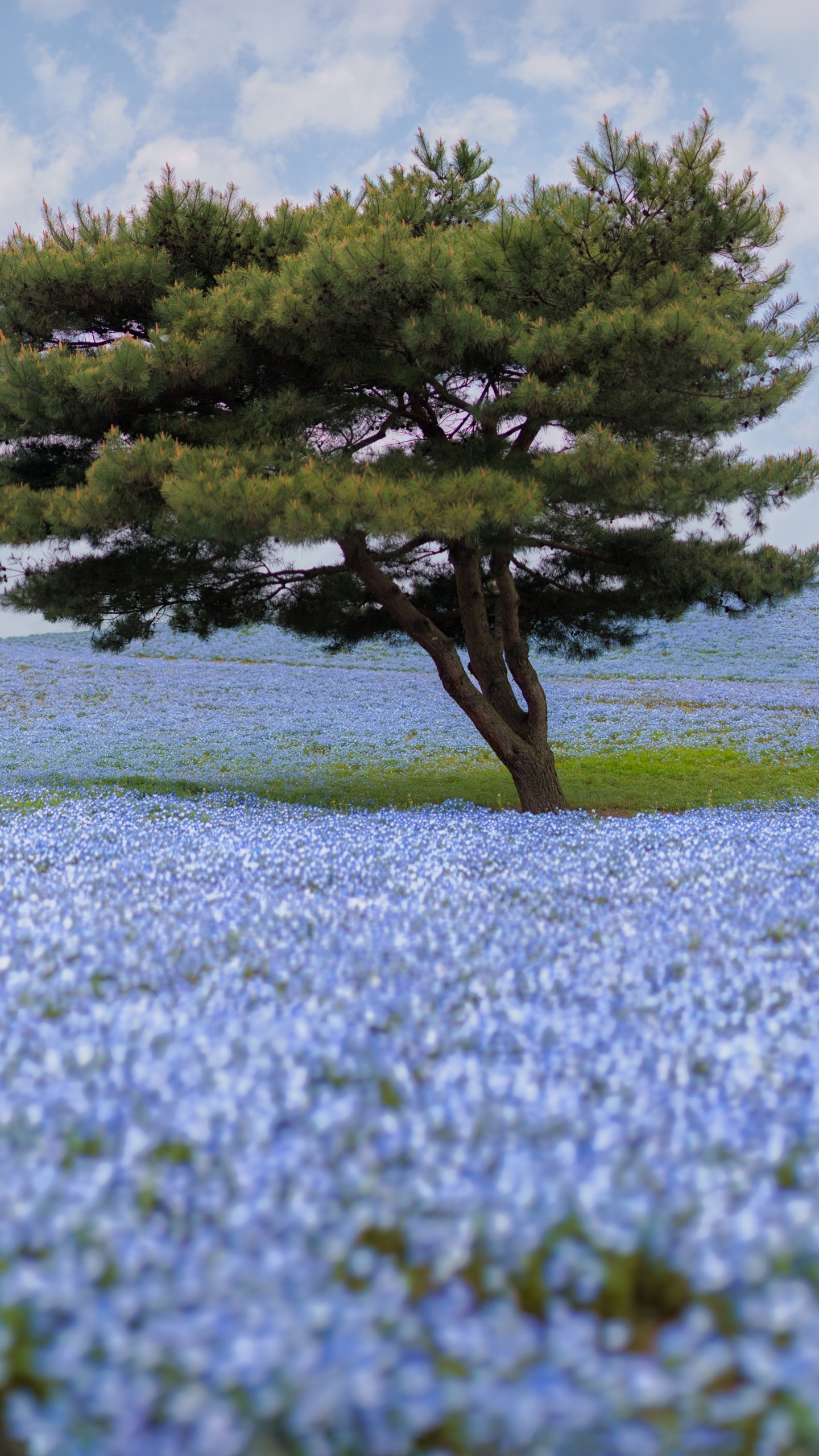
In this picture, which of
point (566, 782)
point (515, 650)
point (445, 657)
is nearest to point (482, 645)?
point (515, 650)

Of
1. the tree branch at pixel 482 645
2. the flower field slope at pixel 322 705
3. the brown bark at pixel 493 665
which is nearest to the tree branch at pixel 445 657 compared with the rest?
the brown bark at pixel 493 665

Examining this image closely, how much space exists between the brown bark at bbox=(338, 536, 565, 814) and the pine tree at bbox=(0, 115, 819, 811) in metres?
0.04

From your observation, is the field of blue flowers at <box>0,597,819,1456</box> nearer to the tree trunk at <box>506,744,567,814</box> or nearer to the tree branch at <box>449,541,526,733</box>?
the tree trunk at <box>506,744,567,814</box>

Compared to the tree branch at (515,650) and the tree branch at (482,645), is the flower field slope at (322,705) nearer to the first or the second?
the tree branch at (482,645)

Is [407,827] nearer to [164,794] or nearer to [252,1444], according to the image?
[164,794]

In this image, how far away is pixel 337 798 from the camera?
51.7ft

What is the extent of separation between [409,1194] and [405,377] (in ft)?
37.6

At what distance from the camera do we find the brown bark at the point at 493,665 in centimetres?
1355

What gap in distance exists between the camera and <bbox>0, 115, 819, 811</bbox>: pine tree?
10.6m

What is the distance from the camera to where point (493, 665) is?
14.3 m

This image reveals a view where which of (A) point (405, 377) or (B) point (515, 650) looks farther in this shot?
(B) point (515, 650)

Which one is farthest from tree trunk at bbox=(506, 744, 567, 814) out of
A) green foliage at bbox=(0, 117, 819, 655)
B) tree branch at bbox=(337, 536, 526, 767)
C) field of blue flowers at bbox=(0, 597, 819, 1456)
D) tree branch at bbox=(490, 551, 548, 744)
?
field of blue flowers at bbox=(0, 597, 819, 1456)

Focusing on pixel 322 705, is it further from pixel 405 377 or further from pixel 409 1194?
pixel 409 1194

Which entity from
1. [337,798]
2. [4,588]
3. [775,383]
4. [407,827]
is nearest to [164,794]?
[337,798]
